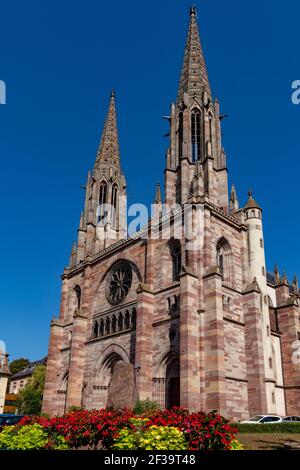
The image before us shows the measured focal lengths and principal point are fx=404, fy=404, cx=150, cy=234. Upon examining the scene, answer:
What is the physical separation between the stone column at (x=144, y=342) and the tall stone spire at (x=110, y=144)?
2571 cm

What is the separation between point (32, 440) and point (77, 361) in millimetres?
23938

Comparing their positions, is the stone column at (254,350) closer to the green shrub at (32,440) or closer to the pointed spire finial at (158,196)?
the pointed spire finial at (158,196)

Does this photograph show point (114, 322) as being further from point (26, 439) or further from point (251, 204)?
point (26, 439)

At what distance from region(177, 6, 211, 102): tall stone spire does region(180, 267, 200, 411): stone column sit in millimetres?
22130

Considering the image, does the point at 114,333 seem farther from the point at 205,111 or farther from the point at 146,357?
the point at 205,111

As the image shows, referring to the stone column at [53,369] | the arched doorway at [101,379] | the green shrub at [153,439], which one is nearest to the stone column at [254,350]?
the arched doorway at [101,379]

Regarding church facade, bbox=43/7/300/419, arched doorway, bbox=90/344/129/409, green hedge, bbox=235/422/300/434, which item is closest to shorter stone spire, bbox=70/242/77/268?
church facade, bbox=43/7/300/419

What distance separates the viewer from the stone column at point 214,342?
75.7 feet

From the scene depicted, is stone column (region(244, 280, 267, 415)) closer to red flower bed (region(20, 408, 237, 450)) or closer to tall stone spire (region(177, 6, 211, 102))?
red flower bed (region(20, 408, 237, 450))

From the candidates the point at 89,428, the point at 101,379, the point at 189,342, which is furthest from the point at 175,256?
the point at 89,428

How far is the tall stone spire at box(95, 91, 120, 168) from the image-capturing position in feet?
168

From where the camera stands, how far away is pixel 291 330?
34.3m

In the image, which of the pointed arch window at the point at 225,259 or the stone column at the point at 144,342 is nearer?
the stone column at the point at 144,342

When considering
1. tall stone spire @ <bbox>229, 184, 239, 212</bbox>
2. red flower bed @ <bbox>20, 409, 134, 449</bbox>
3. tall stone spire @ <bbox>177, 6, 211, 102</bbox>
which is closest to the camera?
Answer: red flower bed @ <bbox>20, 409, 134, 449</bbox>
